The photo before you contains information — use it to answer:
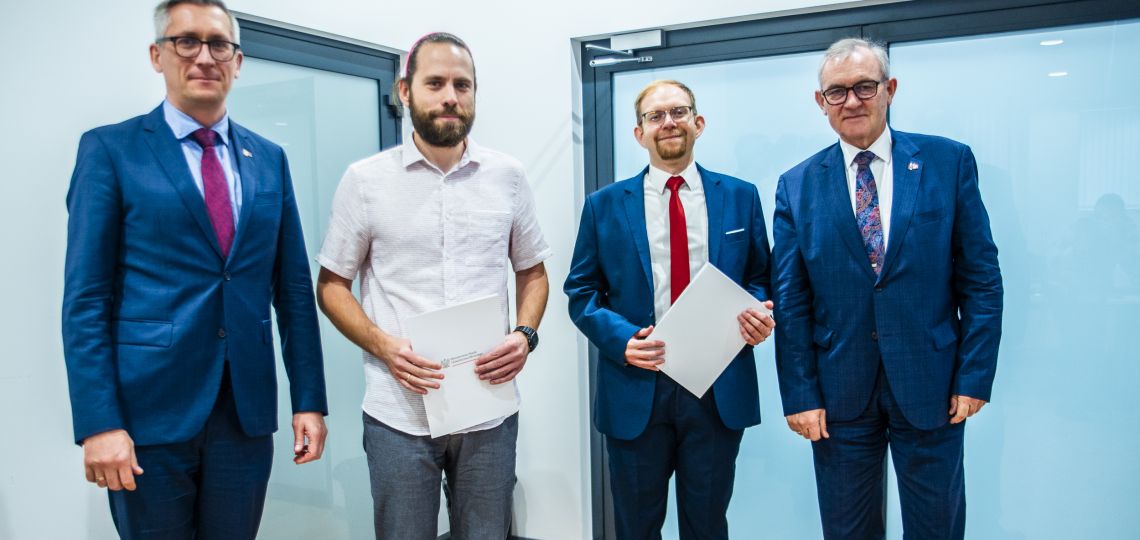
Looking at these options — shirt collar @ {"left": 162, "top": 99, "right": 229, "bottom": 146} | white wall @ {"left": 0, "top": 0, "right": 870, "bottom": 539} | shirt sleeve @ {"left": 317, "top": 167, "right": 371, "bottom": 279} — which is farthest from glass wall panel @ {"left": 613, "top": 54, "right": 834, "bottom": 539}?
shirt collar @ {"left": 162, "top": 99, "right": 229, "bottom": 146}

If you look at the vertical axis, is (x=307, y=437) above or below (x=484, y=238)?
below

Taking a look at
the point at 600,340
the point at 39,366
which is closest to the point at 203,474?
the point at 39,366

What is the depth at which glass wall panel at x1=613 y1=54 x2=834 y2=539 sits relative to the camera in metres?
3.02

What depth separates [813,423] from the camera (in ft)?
6.89

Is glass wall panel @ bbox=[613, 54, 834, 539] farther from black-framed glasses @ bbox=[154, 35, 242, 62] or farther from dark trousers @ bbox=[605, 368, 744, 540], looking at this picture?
black-framed glasses @ bbox=[154, 35, 242, 62]

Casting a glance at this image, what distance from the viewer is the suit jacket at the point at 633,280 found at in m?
2.21

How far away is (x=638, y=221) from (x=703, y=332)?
0.40m

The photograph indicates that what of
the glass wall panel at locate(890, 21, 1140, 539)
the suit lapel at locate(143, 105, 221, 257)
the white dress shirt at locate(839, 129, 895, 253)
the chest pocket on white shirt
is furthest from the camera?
the glass wall panel at locate(890, 21, 1140, 539)

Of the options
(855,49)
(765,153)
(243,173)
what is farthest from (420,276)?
(765,153)

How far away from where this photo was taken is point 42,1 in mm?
2061

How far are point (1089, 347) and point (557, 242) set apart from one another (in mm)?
2051

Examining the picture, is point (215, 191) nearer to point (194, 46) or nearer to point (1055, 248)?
point (194, 46)

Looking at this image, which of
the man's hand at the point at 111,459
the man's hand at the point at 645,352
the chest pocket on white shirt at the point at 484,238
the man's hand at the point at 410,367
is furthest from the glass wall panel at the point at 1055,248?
the man's hand at the point at 111,459

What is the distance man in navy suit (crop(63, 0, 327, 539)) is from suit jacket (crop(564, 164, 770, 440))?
Result: 0.92 meters
